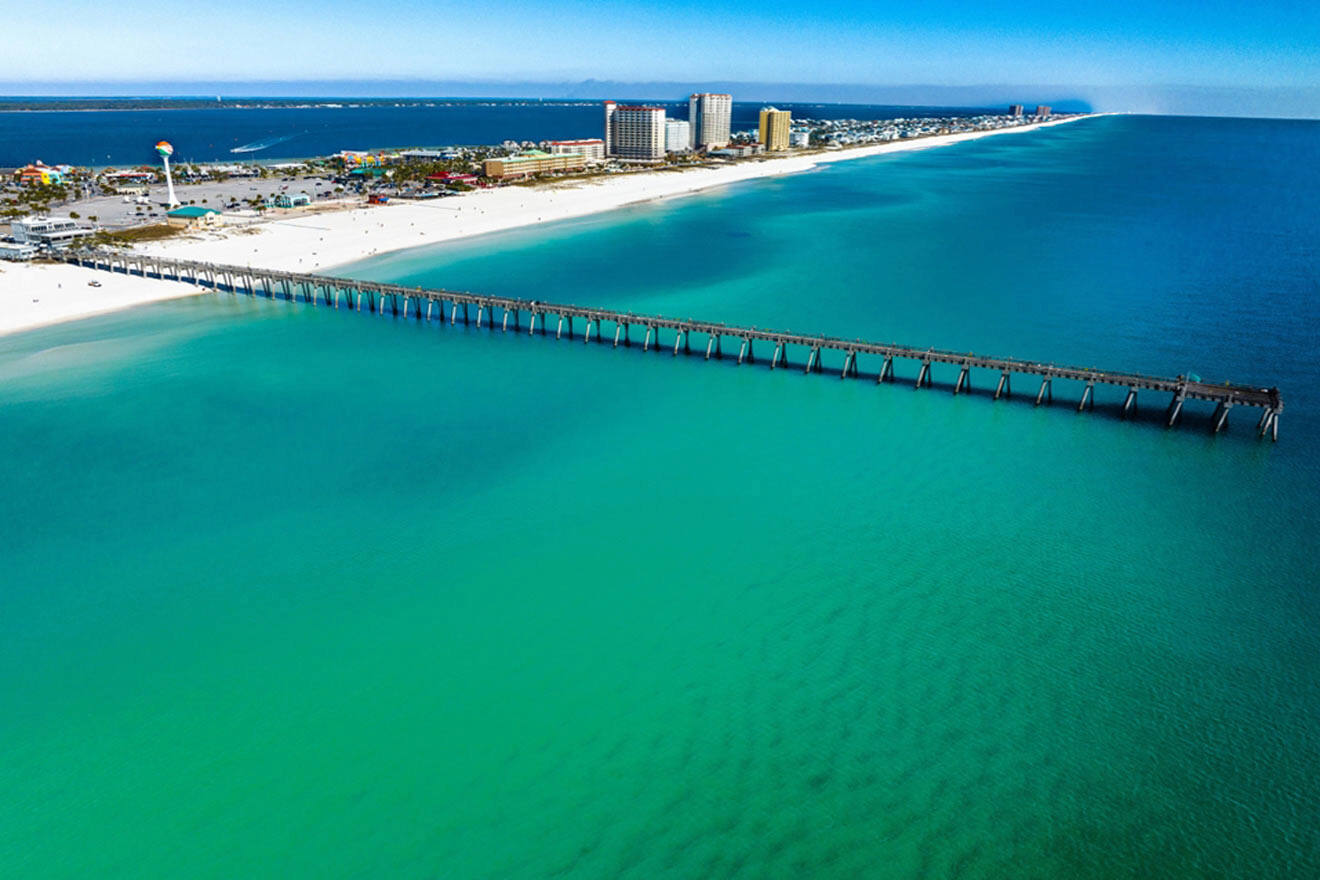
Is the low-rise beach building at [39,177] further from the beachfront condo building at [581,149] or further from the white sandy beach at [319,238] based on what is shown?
the beachfront condo building at [581,149]

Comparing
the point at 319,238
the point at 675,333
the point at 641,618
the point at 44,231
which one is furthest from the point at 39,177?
the point at 641,618

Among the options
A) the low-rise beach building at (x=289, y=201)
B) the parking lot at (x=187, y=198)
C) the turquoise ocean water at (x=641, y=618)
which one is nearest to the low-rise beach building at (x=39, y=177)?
the parking lot at (x=187, y=198)

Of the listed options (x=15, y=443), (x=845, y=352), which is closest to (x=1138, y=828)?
(x=845, y=352)

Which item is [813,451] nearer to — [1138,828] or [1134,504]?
[1134,504]

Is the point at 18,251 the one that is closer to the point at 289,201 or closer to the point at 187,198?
the point at 289,201

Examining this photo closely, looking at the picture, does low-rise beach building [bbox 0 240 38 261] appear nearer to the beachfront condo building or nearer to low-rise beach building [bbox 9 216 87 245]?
low-rise beach building [bbox 9 216 87 245]

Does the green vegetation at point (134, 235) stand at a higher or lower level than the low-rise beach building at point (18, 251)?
higher

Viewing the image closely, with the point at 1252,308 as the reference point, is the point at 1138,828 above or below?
below

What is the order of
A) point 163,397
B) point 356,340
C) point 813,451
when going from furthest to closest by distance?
point 356,340 → point 163,397 → point 813,451
